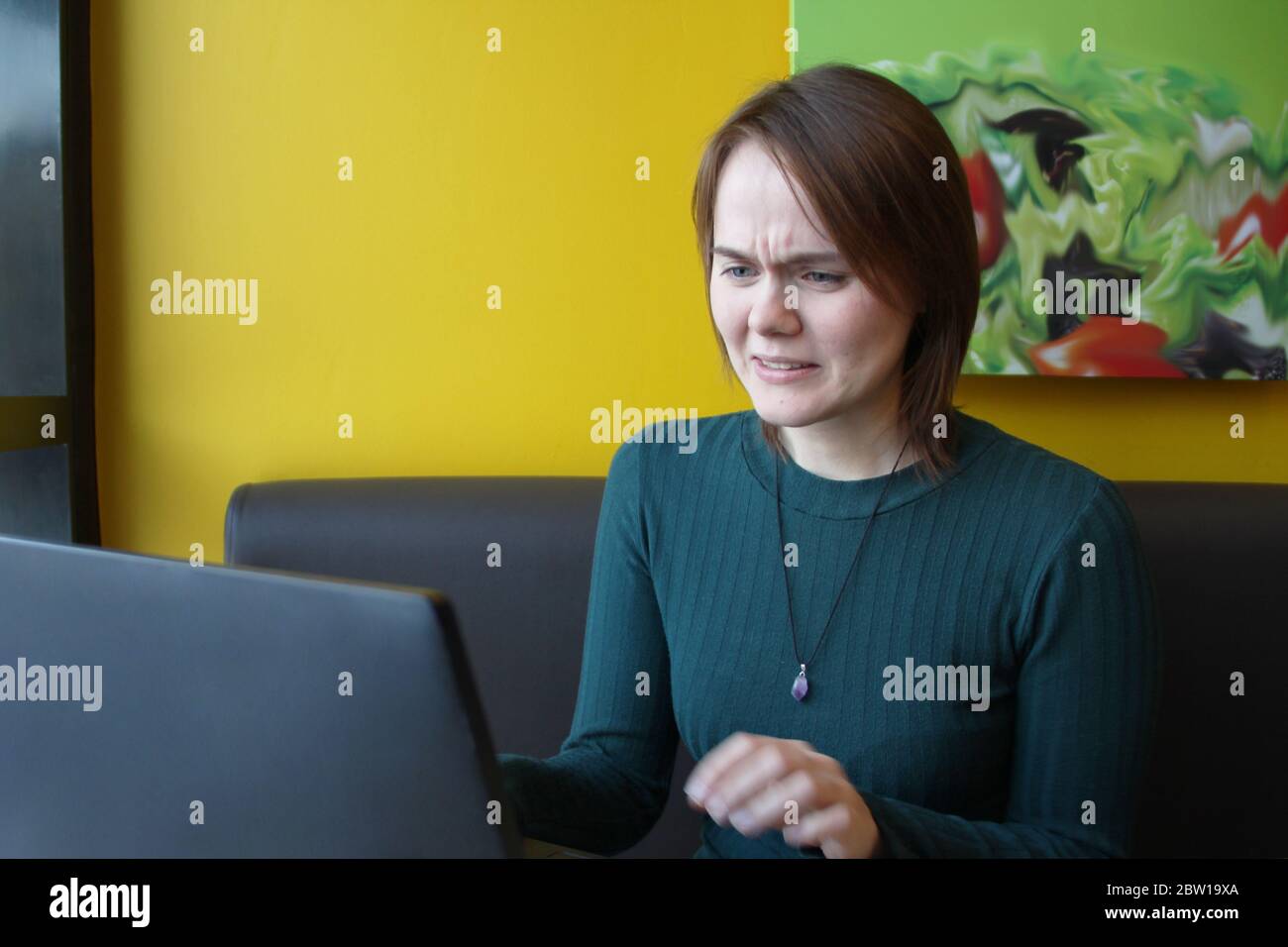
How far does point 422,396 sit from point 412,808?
4.08ft

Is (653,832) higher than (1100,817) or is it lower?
lower

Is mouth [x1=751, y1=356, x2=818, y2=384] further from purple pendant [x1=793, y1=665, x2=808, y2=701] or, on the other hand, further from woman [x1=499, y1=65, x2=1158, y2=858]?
purple pendant [x1=793, y1=665, x2=808, y2=701]

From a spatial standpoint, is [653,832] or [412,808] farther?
[653,832]

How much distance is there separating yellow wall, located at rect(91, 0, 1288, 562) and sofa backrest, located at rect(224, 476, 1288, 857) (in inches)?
5.8

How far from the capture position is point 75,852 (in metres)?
0.62

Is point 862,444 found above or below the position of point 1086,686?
above

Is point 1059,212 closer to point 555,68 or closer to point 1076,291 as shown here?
point 1076,291

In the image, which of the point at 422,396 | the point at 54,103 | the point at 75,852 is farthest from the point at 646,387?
the point at 75,852

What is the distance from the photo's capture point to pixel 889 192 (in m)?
1.05

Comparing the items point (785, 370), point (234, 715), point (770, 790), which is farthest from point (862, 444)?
point (234, 715)

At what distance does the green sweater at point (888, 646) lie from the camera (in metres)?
1.03

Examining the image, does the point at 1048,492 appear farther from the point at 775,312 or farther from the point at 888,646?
the point at 775,312

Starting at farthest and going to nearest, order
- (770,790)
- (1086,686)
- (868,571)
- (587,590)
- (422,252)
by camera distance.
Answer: (422,252)
(587,590)
(868,571)
(1086,686)
(770,790)

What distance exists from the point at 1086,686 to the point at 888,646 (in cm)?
18
